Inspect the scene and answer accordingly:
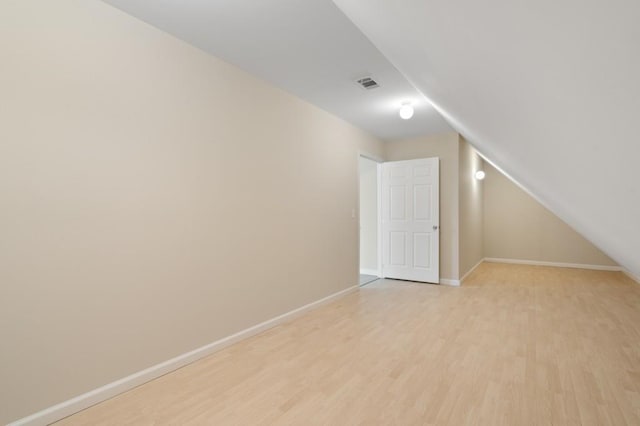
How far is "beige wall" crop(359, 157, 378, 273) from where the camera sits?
620cm

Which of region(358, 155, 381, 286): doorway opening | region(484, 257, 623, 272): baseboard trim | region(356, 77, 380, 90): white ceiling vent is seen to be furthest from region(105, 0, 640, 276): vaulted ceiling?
region(484, 257, 623, 272): baseboard trim

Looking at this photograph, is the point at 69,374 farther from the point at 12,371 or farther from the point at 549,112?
the point at 549,112


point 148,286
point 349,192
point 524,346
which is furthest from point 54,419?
point 349,192

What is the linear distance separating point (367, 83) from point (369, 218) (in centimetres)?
336

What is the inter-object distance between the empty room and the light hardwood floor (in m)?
0.02

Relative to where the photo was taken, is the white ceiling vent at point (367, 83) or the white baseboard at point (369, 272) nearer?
the white ceiling vent at point (367, 83)

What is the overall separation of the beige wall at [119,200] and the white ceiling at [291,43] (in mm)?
189

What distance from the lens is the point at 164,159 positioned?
2.45 m

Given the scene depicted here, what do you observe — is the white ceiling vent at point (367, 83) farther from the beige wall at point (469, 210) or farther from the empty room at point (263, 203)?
the beige wall at point (469, 210)

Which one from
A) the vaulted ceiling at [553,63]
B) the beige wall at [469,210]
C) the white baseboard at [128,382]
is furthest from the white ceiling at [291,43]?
the white baseboard at [128,382]

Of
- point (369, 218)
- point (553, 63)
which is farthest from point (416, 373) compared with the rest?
point (369, 218)

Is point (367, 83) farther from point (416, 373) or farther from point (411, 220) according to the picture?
point (411, 220)

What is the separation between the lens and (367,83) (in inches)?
130

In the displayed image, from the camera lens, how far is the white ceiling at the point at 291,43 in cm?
215
